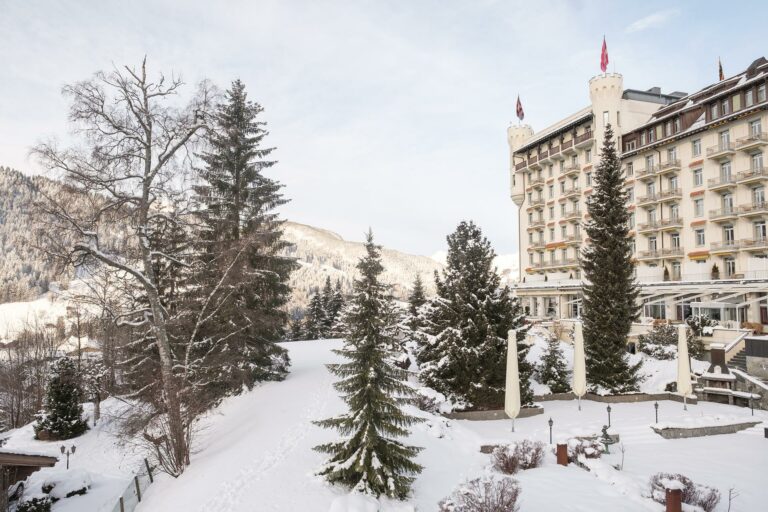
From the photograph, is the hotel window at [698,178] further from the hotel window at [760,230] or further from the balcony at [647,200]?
the hotel window at [760,230]

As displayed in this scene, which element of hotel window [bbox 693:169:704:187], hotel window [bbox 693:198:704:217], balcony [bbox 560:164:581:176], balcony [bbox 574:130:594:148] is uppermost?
balcony [bbox 574:130:594:148]

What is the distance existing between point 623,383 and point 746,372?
5383 millimetres

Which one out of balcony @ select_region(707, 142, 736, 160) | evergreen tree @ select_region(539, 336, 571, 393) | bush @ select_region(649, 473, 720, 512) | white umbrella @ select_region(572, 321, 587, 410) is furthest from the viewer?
balcony @ select_region(707, 142, 736, 160)

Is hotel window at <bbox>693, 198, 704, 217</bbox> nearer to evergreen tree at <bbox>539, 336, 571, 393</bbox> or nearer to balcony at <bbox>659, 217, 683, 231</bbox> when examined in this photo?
balcony at <bbox>659, 217, 683, 231</bbox>

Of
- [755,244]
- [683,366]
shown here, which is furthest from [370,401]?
[755,244]

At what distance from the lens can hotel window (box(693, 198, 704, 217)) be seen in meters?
35.6

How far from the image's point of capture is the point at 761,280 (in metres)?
27.4

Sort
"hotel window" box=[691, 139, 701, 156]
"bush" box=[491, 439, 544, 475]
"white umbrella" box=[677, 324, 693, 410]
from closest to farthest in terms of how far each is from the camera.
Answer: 1. "bush" box=[491, 439, 544, 475]
2. "white umbrella" box=[677, 324, 693, 410]
3. "hotel window" box=[691, 139, 701, 156]

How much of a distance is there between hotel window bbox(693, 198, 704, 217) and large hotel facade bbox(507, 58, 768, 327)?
95 millimetres

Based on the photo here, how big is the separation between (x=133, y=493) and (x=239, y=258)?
8596 mm

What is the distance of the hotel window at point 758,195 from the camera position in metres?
31.6

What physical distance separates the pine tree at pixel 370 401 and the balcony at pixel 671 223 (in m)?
35.8

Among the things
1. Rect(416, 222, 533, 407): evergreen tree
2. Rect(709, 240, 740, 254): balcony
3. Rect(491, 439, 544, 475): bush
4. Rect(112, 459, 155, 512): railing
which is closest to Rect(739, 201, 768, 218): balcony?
Rect(709, 240, 740, 254): balcony

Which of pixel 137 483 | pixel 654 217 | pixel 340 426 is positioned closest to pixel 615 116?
→ pixel 654 217
